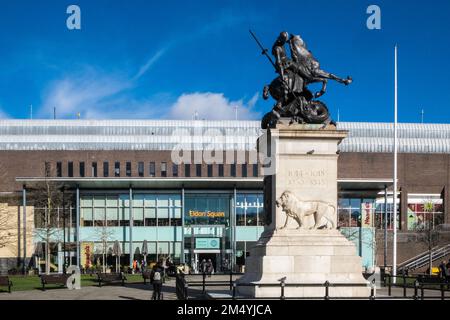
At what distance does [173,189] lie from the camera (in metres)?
77.8

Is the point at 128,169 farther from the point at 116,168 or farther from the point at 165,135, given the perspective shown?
the point at 165,135

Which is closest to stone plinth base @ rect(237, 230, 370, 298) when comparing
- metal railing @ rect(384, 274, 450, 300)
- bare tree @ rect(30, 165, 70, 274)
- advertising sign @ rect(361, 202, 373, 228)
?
metal railing @ rect(384, 274, 450, 300)

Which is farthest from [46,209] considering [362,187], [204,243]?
[362,187]

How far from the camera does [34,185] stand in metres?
75.6

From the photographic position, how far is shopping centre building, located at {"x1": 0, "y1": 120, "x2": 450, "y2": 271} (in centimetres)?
7606

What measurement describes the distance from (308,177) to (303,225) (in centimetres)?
154

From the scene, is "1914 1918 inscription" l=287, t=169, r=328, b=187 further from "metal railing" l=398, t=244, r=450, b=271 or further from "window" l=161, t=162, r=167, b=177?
"window" l=161, t=162, r=167, b=177

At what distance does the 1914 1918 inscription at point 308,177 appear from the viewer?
23688mm

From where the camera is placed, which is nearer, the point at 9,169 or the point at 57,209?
the point at 57,209

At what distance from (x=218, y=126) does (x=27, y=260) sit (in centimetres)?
3115

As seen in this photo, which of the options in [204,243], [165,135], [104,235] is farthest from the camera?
[165,135]
